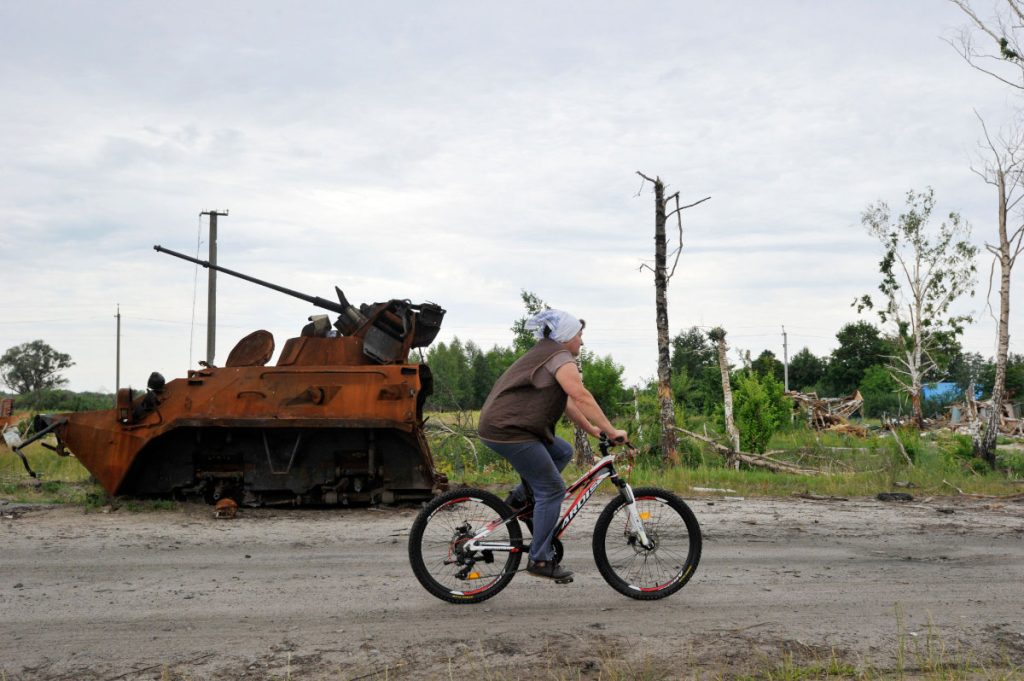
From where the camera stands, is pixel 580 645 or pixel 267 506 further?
pixel 267 506

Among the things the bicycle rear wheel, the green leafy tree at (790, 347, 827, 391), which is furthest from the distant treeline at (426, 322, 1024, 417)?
the bicycle rear wheel

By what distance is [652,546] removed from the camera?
6625 millimetres

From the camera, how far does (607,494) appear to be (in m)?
13.3

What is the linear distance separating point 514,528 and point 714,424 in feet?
49.9

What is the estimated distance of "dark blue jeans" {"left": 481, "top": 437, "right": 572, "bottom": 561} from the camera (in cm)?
631

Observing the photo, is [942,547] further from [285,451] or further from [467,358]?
[467,358]

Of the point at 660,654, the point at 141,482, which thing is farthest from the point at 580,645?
the point at 141,482

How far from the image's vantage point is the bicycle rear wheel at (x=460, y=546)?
6.48 m

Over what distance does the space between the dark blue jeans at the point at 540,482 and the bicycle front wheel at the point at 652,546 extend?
0.38m

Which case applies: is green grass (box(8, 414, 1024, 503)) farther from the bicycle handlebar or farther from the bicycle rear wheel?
the bicycle handlebar

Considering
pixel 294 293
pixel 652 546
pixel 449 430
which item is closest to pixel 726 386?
pixel 449 430

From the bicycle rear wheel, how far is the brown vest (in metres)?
0.46

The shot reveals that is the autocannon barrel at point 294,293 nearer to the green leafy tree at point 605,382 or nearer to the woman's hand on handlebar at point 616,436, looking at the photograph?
the woman's hand on handlebar at point 616,436

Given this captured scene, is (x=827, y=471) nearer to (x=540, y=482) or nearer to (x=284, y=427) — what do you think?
(x=284, y=427)
